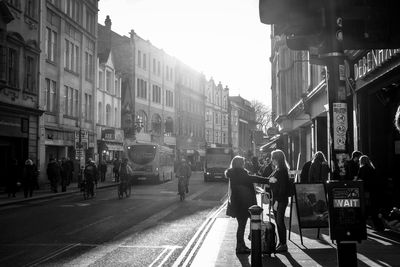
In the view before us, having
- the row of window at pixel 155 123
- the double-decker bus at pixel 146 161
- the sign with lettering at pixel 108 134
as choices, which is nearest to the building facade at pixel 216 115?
the row of window at pixel 155 123

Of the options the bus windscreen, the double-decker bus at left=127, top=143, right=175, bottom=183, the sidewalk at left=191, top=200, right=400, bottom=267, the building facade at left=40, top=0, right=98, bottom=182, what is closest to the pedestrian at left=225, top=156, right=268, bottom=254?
the sidewalk at left=191, top=200, right=400, bottom=267

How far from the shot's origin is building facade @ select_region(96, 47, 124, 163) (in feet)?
146

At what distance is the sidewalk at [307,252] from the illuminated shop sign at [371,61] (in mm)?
4146

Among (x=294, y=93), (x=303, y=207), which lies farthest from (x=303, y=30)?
(x=294, y=93)

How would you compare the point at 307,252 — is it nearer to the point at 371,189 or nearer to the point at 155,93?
the point at 371,189

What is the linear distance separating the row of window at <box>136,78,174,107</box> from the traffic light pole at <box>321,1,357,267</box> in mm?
51998

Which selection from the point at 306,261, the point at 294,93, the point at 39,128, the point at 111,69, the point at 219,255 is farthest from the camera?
the point at 111,69

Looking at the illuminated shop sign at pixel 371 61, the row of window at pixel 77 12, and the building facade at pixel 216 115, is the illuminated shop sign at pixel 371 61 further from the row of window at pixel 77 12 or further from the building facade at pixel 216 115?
the building facade at pixel 216 115

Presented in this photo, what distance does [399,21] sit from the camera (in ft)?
18.4

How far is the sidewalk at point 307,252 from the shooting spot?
836 cm

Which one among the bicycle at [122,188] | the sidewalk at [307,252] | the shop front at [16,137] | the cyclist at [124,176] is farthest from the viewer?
the shop front at [16,137]

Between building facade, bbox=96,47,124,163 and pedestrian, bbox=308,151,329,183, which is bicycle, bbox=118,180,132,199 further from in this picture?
building facade, bbox=96,47,124,163

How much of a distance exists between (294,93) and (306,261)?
29443 mm

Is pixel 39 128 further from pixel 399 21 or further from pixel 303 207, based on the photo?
pixel 399 21
